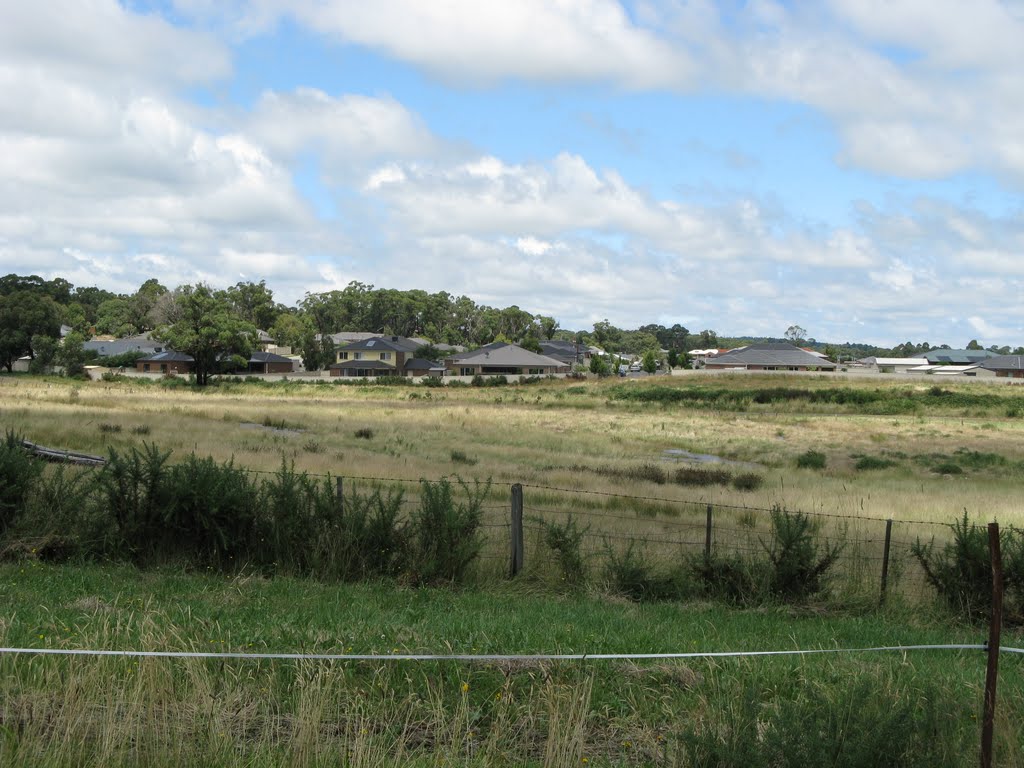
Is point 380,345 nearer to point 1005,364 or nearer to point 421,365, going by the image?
point 421,365

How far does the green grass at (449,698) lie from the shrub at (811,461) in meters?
29.5

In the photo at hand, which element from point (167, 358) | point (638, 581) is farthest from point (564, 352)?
point (638, 581)

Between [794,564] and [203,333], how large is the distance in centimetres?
9382

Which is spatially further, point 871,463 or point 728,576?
point 871,463

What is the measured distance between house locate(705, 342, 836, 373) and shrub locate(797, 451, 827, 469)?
364 feet

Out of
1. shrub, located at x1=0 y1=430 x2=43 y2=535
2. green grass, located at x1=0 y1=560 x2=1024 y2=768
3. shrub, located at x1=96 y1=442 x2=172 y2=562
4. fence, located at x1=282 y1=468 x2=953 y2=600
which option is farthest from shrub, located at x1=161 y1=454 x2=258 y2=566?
green grass, located at x1=0 y1=560 x2=1024 y2=768

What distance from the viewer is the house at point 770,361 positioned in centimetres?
15088

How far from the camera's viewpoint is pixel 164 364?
123875 millimetres

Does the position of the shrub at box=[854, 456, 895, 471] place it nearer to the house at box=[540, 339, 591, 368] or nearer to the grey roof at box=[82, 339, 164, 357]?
the grey roof at box=[82, 339, 164, 357]

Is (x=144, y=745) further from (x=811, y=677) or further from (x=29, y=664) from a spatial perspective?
(x=811, y=677)

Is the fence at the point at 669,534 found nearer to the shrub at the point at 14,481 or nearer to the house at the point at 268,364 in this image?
the shrub at the point at 14,481

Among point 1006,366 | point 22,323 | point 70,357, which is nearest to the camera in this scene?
point 70,357

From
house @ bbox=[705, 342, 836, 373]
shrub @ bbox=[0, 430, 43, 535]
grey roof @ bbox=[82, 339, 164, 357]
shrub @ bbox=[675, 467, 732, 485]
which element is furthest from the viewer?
house @ bbox=[705, 342, 836, 373]

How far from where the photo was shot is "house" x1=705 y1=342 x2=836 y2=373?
495ft
